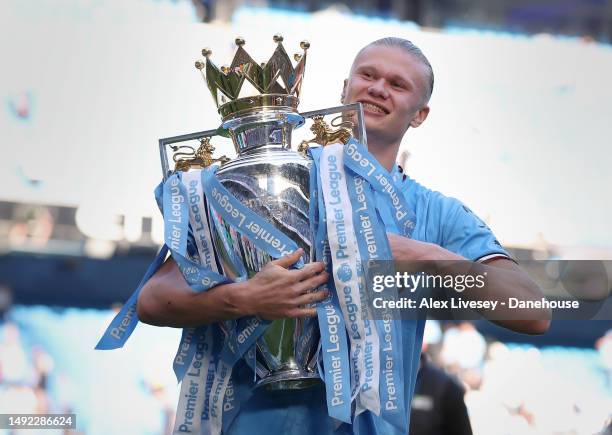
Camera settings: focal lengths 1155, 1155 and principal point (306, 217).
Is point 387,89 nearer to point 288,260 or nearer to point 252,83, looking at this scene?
point 252,83

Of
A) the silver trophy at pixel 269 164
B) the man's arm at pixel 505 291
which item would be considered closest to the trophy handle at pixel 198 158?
the silver trophy at pixel 269 164

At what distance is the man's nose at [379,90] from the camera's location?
188 centimetres

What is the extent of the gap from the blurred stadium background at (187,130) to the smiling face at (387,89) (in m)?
1.60

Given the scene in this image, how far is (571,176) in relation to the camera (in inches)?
165

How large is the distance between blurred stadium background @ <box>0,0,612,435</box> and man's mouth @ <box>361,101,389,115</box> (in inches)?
65.0

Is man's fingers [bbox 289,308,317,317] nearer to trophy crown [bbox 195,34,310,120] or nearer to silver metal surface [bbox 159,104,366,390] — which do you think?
silver metal surface [bbox 159,104,366,390]

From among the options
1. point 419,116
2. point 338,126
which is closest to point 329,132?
point 338,126

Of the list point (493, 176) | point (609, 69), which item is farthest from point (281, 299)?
point (609, 69)

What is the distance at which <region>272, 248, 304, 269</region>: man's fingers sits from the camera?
4.82 ft

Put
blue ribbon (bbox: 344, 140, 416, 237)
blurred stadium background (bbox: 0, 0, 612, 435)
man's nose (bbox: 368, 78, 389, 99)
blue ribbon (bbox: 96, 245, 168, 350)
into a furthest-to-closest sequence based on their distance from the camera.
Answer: blurred stadium background (bbox: 0, 0, 612, 435), man's nose (bbox: 368, 78, 389, 99), blue ribbon (bbox: 96, 245, 168, 350), blue ribbon (bbox: 344, 140, 416, 237)

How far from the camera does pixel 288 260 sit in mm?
1473

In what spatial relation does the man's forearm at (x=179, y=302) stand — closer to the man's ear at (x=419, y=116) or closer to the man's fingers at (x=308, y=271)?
the man's fingers at (x=308, y=271)

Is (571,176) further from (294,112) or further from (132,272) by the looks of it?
(294,112)

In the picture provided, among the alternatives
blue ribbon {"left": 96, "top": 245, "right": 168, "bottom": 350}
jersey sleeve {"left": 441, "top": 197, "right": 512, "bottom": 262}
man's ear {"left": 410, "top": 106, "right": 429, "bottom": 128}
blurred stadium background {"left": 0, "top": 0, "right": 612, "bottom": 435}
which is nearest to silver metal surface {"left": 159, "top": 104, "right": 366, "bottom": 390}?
blue ribbon {"left": 96, "top": 245, "right": 168, "bottom": 350}
